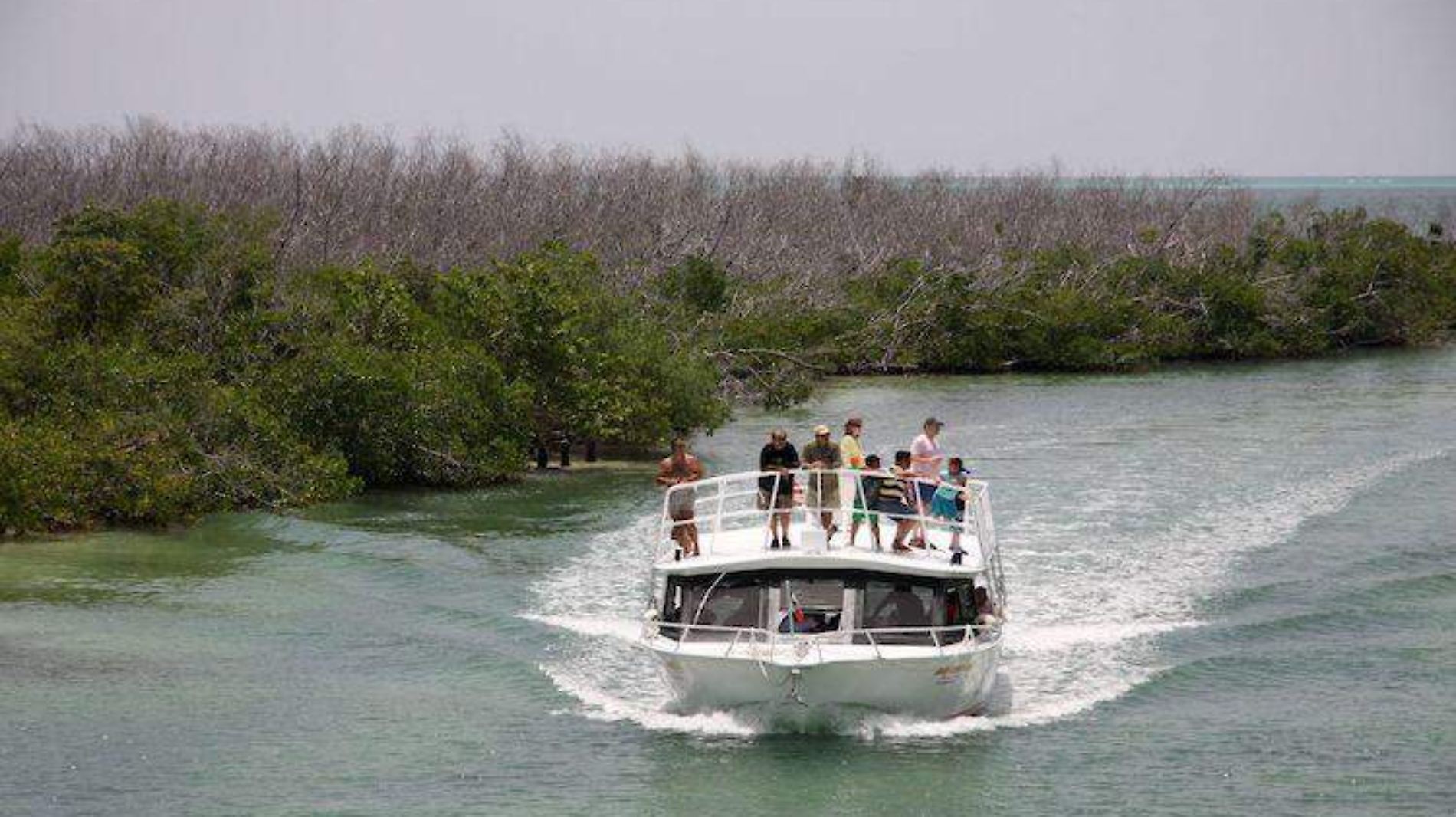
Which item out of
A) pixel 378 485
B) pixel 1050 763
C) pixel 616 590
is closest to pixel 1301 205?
pixel 378 485

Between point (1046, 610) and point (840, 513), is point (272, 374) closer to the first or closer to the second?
point (1046, 610)

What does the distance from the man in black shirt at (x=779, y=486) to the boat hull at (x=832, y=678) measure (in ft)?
5.38

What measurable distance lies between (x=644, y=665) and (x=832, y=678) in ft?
17.9

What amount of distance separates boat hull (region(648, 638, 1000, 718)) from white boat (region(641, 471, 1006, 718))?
0.02 m

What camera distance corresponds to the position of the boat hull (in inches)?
836

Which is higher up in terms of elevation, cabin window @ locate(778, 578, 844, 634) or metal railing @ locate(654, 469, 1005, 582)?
metal railing @ locate(654, 469, 1005, 582)

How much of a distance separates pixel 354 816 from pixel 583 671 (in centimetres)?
614

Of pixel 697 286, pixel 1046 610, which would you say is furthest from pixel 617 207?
pixel 1046 610

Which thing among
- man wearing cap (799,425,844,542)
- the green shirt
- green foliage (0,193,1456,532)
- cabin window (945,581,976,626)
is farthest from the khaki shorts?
green foliage (0,193,1456,532)

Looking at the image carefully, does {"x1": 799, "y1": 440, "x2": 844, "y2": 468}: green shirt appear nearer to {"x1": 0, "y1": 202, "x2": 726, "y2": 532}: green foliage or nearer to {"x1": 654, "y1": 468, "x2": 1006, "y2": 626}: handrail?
{"x1": 654, "y1": 468, "x2": 1006, "y2": 626}: handrail

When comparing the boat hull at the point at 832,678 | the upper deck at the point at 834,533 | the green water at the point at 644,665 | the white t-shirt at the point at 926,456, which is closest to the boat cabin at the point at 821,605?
the upper deck at the point at 834,533

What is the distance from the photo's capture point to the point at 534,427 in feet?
140

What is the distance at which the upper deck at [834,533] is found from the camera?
2178 cm

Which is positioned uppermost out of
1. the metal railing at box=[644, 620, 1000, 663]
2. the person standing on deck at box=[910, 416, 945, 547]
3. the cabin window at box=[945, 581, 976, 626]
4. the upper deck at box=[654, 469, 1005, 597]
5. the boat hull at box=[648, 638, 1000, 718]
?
the person standing on deck at box=[910, 416, 945, 547]
